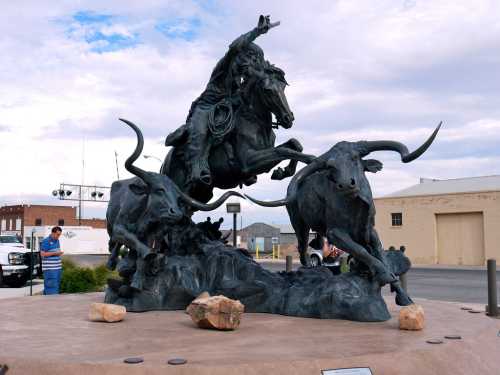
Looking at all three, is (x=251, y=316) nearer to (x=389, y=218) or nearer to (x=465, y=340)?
(x=465, y=340)

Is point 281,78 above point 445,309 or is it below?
above

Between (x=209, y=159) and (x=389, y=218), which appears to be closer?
(x=209, y=159)

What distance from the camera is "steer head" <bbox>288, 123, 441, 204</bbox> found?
17.7ft

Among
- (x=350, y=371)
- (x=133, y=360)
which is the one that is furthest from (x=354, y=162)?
(x=133, y=360)

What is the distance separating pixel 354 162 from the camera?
5613mm

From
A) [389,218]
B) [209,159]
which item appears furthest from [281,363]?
[389,218]

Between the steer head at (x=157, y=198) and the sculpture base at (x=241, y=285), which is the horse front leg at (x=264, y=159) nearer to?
the steer head at (x=157, y=198)

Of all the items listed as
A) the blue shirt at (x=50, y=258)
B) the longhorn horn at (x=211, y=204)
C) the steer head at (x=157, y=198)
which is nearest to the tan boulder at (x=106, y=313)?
the steer head at (x=157, y=198)

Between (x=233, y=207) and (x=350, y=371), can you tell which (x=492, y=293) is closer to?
(x=350, y=371)

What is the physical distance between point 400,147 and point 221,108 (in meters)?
2.44

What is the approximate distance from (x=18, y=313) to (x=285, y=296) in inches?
106

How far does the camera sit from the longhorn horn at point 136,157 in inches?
250

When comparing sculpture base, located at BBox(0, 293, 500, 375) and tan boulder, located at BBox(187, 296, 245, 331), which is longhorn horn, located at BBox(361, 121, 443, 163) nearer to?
sculpture base, located at BBox(0, 293, 500, 375)

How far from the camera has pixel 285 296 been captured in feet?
19.7
